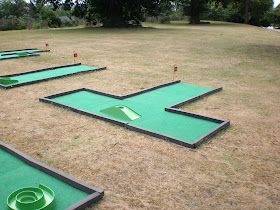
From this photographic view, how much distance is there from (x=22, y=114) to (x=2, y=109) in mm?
561

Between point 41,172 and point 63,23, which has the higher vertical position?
point 63,23

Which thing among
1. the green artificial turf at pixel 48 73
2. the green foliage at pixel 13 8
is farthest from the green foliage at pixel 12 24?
the green foliage at pixel 13 8

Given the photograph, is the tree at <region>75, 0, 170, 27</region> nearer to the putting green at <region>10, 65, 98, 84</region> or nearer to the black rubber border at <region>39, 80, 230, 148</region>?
the putting green at <region>10, 65, 98, 84</region>

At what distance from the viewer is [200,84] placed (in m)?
7.96

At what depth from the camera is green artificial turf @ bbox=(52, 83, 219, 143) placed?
4.70m

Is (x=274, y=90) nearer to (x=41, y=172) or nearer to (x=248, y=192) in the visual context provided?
(x=248, y=192)

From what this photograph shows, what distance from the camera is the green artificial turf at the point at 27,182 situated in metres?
2.92

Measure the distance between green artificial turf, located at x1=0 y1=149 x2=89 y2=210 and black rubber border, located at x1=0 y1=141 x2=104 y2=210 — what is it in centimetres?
4

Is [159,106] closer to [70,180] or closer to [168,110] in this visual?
[168,110]

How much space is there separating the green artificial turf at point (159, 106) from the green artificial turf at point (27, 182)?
191cm

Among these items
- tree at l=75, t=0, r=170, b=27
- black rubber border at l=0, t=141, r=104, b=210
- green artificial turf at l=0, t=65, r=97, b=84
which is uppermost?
tree at l=75, t=0, r=170, b=27

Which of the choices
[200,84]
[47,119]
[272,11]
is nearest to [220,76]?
[200,84]

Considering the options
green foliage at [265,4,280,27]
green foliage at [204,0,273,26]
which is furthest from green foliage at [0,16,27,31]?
green foliage at [265,4,280,27]

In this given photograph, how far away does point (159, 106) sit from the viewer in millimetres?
5840
